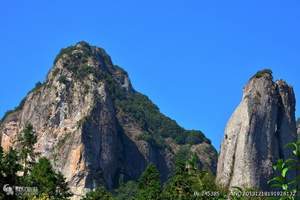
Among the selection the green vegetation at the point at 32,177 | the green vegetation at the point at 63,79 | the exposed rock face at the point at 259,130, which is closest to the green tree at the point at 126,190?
the green vegetation at the point at 63,79

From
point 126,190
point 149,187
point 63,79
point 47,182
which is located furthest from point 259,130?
point 63,79

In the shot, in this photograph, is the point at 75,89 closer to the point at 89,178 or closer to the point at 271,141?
the point at 89,178

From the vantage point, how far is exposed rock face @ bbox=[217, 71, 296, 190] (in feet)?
309

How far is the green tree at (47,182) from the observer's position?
2677 inches

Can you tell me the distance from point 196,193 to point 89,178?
3416 inches

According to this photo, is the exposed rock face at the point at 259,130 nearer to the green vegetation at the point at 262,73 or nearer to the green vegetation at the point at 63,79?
the green vegetation at the point at 262,73

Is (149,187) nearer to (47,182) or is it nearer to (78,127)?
(47,182)

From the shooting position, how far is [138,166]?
184 metres

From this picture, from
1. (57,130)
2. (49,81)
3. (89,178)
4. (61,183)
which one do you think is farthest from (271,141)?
(49,81)

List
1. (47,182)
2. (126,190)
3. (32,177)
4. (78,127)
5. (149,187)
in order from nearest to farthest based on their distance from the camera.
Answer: (32,177) < (47,182) < (149,187) < (126,190) < (78,127)

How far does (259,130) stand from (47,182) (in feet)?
118

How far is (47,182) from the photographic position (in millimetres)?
71750

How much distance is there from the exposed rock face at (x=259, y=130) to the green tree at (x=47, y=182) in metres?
24.2

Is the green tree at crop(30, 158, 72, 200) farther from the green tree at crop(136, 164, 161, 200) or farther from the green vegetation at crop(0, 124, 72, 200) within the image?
the green tree at crop(136, 164, 161, 200)
